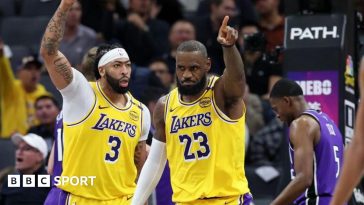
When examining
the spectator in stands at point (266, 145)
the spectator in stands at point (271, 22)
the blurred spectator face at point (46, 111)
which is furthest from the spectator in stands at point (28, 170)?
the spectator in stands at point (271, 22)

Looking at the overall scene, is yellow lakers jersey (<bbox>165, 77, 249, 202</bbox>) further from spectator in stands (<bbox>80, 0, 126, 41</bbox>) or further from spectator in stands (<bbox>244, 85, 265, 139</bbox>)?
spectator in stands (<bbox>80, 0, 126, 41</bbox>)

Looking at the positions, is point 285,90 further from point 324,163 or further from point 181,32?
point 181,32

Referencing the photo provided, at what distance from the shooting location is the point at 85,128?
8695 mm

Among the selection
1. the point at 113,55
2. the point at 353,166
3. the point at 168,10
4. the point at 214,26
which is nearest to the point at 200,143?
the point at 113,55

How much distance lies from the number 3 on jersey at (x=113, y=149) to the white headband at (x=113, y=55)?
0.69 m

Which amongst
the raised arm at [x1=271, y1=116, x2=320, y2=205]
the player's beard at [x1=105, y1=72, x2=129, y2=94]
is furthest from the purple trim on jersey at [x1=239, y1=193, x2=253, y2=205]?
the player's beard at [x1=105, y1=72, x2=129, y2=94]

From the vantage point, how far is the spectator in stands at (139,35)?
47.5 feet

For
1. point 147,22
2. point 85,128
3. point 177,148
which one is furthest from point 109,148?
point 147,22

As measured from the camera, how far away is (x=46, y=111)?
40.2 feet

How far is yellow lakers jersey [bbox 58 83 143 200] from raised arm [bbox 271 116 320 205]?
144 centimetres

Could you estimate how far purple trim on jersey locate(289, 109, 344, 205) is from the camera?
8.43m

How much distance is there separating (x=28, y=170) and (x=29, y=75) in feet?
11.1

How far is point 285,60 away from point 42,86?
13.9 feet

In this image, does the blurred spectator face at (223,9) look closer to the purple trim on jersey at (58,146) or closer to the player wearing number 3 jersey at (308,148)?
the purple trim on jersey at (58,146)
